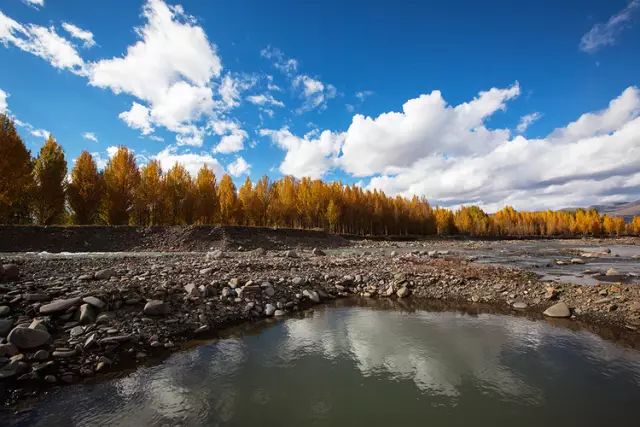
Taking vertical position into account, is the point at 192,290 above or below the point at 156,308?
above

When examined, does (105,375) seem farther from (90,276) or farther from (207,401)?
(90,276)

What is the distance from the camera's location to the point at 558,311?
10.2 meters

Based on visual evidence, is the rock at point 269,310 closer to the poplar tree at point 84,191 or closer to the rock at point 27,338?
the rock at point 27,338

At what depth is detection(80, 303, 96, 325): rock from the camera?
7305mm

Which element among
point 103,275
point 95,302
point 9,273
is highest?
point 9,273

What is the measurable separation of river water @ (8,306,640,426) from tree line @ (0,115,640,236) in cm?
3530

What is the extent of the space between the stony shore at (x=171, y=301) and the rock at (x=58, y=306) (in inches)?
0.8

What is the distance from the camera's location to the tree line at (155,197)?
35000 millimetres

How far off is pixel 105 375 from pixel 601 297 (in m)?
14.9

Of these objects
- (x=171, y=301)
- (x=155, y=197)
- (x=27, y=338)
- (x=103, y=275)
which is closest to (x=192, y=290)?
(x=171, y=301)

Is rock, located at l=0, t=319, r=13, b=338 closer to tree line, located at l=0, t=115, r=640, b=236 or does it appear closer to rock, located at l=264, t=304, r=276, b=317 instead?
rock, located at l=264, t=304, r=276, b=317

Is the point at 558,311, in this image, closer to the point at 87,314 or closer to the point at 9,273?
the point at 87,314

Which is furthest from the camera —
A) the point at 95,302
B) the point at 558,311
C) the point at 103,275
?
the point at 103,275

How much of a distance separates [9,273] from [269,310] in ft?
27.1
